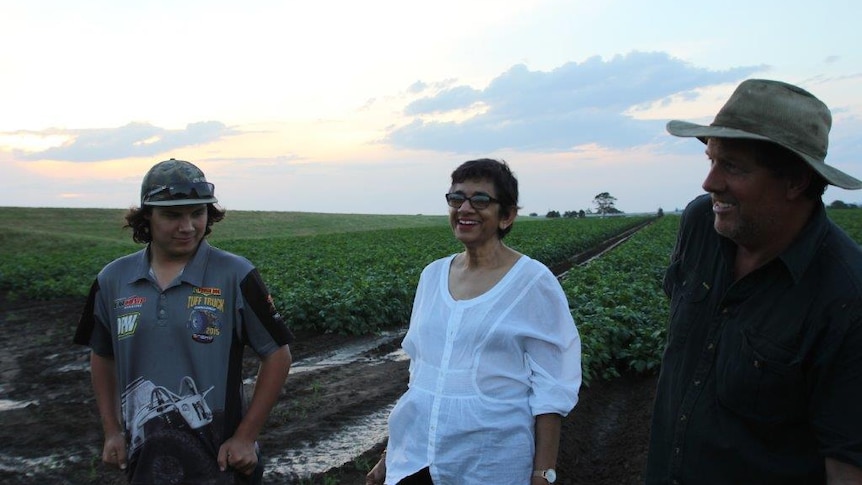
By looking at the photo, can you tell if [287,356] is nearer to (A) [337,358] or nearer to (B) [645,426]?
(B) [645,426]

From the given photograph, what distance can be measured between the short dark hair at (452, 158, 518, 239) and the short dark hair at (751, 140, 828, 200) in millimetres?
1004

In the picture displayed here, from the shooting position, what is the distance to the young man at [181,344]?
2.61 meters

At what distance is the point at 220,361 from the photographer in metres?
2.67

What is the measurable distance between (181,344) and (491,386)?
1.22m

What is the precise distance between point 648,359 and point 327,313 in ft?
16.3

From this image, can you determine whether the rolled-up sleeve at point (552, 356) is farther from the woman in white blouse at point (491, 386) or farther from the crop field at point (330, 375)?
the crop field at point (330, 375)

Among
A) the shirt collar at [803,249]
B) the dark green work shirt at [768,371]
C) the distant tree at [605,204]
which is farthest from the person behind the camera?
the distant tree at [605,204]

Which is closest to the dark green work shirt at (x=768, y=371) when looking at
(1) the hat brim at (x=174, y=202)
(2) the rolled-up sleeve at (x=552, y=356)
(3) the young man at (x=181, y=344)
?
(2) the rolled-up sleeve at (x=552, y=356)

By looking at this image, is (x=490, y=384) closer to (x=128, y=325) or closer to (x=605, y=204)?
(x=128, y=325)

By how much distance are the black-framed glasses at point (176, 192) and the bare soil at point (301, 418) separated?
2.91 metres

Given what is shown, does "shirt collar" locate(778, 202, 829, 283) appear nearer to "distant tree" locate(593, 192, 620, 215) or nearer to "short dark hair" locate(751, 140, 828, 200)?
"short dark hair" locate(751, 140, 828, 200)

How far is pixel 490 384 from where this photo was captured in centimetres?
244

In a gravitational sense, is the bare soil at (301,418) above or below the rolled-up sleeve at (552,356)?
below

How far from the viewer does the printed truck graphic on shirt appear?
2611 mm
